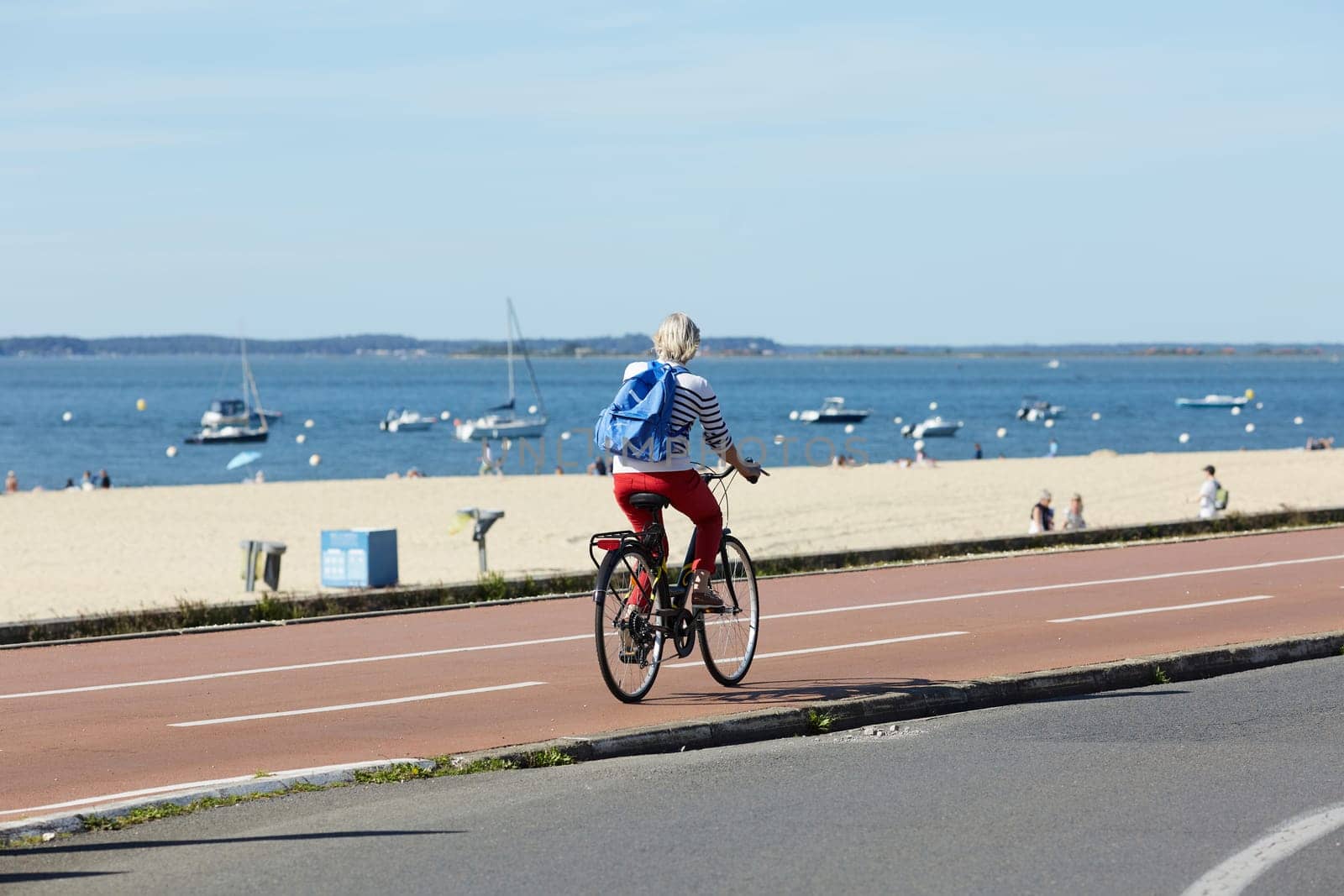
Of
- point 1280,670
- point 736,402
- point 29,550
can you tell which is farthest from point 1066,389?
point 1280,670

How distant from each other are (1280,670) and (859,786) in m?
4.09

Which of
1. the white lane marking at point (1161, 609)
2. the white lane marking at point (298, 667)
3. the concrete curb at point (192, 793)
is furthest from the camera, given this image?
the white lane marking at point (1161, 609)

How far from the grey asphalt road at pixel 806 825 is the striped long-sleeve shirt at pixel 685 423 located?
4.67ft

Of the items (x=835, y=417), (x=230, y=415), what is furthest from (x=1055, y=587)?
(x=835, y=417)

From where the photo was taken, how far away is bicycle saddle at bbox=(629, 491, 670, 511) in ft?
25.7

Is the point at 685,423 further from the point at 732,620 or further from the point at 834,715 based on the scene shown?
the point at 834,715

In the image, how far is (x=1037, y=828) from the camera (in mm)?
5809

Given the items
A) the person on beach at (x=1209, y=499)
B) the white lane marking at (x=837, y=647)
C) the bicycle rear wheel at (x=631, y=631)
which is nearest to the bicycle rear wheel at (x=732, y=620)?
the bicycle rear wheel at (x=631, y=631)

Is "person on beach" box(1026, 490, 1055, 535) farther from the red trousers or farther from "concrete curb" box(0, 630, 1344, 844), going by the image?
the red trousers

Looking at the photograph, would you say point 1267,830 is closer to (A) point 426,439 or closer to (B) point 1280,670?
(B) point 1280,670

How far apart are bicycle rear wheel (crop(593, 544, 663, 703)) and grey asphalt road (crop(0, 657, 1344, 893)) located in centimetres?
87

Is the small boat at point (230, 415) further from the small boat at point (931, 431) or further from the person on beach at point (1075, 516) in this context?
the person on beach at point (1075, 516)

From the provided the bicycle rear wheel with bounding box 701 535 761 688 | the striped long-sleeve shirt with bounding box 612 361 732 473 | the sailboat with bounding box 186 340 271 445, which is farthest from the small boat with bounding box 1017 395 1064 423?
the striped long-sleeve shirt with bounding box 612 361 732 473

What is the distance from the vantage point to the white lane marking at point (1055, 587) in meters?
12.2
